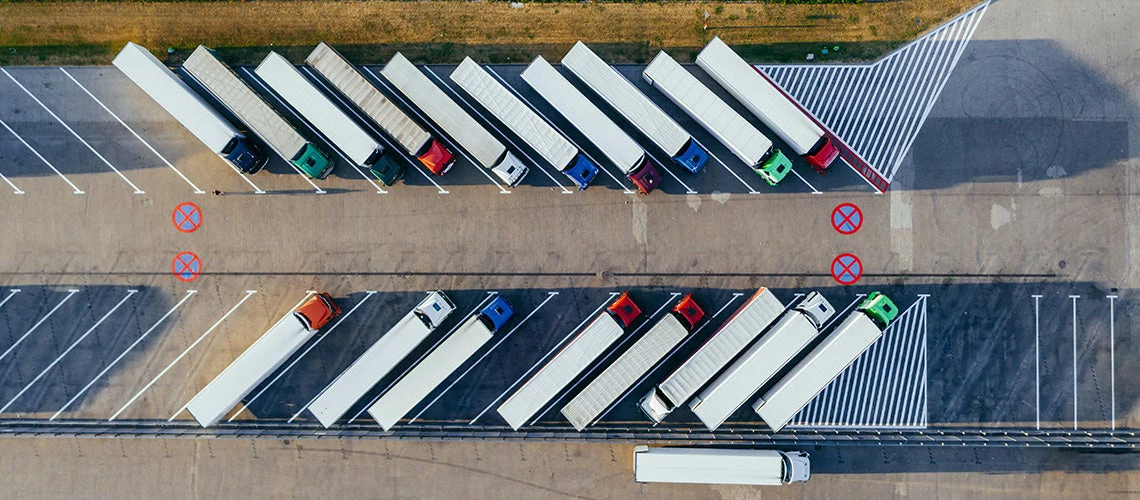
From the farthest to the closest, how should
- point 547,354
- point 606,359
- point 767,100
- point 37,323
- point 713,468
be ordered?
point 37,323 < point 547,354 < point 606,359 < point 767,100 < point 713,468

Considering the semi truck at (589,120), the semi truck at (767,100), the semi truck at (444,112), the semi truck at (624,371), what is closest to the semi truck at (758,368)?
the semi truck at (624,371)

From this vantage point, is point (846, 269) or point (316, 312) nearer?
point (316, 312)

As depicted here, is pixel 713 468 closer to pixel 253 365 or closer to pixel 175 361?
pixel 253 365

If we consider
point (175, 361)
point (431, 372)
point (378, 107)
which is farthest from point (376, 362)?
point (378, 107)

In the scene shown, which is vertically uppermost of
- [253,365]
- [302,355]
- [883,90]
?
[883,90]

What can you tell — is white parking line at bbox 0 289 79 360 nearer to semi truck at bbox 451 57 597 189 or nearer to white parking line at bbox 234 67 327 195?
white parking line at bbox 234 67 327 195

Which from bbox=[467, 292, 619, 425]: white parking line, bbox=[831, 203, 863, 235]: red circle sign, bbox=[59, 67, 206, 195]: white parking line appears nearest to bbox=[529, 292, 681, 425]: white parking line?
bbox=[467, 292, 619, 425]: white parking line

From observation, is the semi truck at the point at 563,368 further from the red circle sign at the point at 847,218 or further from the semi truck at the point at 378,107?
the red circle sign at the point at 847,218

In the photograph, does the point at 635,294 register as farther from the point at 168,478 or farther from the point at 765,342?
the point at 168,478
